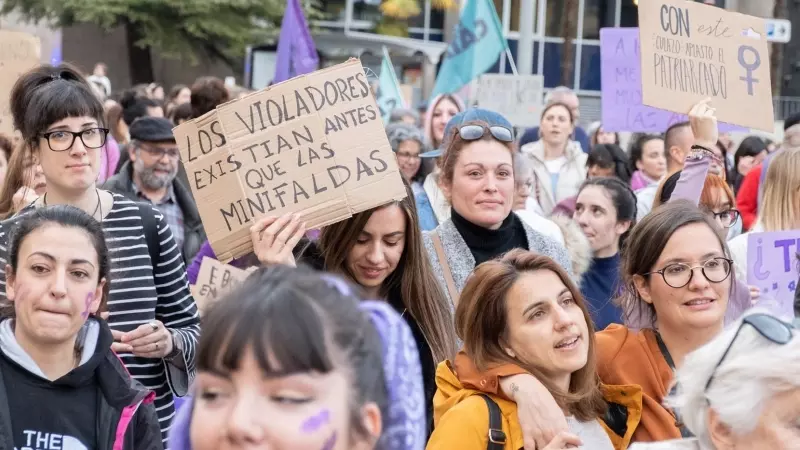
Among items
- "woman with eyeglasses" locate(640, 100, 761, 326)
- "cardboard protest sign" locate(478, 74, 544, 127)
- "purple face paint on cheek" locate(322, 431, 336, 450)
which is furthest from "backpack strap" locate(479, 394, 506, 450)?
"cardboard protest sign" locate(478, 74, 544, 127)

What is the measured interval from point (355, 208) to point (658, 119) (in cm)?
388

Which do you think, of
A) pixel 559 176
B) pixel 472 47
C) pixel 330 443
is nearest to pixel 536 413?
pixel 330 443

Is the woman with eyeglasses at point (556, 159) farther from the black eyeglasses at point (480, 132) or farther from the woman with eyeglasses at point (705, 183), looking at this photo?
the black eyeglasses at point (480, 132)

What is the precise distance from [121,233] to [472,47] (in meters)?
8.43

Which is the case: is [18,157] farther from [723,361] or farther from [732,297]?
[723,361]

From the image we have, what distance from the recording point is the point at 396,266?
14.4 feet

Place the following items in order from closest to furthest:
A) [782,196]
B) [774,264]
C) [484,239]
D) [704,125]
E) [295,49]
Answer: [484,239]
[774,264]
[704,125]
[782,196]
[295,49]

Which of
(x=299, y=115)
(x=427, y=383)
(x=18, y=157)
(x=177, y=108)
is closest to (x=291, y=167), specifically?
(x=299, y=115)

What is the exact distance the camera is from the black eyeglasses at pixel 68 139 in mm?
4262

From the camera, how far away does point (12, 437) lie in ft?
11.0

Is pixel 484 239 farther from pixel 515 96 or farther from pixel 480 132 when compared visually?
pixel 515 96

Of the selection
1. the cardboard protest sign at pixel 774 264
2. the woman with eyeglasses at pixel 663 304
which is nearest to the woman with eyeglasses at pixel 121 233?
the woman with eyeglasses at pixel 663 304

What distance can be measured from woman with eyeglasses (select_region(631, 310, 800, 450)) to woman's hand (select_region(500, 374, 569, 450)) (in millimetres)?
1006

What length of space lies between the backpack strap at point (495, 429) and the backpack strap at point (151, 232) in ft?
4.47
